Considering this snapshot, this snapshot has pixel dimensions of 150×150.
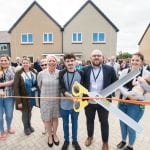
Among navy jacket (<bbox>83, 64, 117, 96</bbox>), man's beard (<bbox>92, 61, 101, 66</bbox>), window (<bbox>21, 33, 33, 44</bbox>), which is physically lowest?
navy jacket (<bbox>83, 64, 117, 96</bbox>)

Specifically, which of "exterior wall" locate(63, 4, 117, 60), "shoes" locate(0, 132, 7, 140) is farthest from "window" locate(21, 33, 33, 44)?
"shoes" locate(0, 132, 7, 140)

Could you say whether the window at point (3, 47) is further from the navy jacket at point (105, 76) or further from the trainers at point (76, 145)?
the navy jacket at point (105, 76)

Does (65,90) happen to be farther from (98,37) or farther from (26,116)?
(98,37)

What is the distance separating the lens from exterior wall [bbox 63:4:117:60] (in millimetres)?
27016

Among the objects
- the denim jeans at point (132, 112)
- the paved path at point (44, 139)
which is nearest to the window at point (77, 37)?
the paved path at point (44, 139)

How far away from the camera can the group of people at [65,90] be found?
13.4 ft

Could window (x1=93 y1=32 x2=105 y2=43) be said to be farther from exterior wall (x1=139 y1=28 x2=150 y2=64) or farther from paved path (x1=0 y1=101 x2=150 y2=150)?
paved path (x1=0 y1=101 x2=150 y2=150)

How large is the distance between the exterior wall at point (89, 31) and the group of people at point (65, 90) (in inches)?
875

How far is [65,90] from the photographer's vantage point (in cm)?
423

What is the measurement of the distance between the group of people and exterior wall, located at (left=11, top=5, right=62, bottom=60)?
22.3m

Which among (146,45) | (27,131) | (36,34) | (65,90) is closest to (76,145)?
(65,90)

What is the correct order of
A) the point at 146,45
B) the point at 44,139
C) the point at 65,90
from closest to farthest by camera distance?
the point at 65,90 < the point at 44,139 < the point at 146,45

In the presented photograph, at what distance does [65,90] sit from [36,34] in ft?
77.9

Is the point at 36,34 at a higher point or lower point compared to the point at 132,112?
higher
